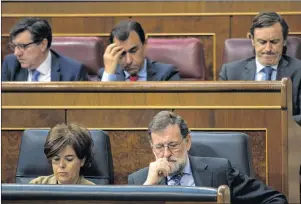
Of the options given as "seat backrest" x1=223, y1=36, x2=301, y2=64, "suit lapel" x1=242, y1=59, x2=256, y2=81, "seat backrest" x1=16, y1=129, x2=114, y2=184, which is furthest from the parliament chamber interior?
"seat backrest" x1=223, y1=36, x2=301, y2=64

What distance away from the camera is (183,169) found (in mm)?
1461

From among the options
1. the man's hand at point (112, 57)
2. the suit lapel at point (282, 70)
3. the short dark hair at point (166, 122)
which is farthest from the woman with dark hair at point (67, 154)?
the suit lapel at point (282, 70)

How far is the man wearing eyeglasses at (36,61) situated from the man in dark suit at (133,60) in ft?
0.24

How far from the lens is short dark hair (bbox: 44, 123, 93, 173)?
1464mm

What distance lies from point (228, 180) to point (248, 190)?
4cm

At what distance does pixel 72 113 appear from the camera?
1638mm

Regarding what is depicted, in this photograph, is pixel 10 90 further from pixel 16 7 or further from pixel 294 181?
pixel 16 7

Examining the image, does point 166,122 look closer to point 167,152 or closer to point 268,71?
point 167,152

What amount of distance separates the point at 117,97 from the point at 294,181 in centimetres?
34

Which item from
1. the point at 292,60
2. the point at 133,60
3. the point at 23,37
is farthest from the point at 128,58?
the point at 292,60

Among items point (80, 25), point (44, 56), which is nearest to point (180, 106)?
point (44, 56)

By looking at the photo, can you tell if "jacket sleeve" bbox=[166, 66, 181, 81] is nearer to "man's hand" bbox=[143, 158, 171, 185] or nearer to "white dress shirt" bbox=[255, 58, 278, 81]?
"white dress shirt" bbox=[255, 58, 278, 81]

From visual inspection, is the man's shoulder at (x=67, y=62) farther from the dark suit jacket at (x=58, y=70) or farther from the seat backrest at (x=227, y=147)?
the seat backrest at (x=227, y=147)

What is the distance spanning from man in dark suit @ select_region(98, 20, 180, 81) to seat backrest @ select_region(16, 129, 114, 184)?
0.39 meters
